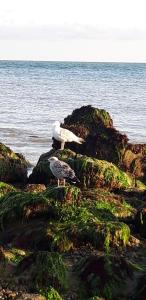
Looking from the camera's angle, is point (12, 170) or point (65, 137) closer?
point (12, 170)

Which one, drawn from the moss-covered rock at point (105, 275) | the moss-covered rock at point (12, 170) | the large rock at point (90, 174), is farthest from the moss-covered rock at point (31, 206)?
the moss-covered rock at point (12, 170)

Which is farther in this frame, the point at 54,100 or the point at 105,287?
the point at 54,100

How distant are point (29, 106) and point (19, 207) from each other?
91.8 ft

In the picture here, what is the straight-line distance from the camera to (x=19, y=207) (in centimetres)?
903

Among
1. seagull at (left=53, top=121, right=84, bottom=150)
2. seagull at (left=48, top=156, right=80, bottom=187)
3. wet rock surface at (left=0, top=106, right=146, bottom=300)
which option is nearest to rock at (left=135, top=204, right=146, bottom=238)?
wet rock surface at (left=0, top=106, right=146, bottom=300)

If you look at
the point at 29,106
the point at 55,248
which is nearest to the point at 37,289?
the point at 55,248

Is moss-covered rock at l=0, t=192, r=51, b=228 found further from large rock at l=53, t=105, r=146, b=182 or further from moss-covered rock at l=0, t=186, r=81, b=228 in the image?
large rock at l=53, t=105, r=146, b=182

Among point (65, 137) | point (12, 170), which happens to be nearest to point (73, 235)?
point (12, 170)

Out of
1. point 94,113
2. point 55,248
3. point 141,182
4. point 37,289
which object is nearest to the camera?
point 37,289

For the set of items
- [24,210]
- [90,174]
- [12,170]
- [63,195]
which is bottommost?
[12,170]

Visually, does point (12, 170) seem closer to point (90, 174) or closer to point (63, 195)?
point (90, 174)

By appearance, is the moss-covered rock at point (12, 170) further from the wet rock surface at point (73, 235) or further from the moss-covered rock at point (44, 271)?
the moss-covered rock at point (44, 271)

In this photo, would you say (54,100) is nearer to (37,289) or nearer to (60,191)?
(60,191)

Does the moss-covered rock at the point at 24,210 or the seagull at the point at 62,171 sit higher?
the seagull at the point at 62,171
